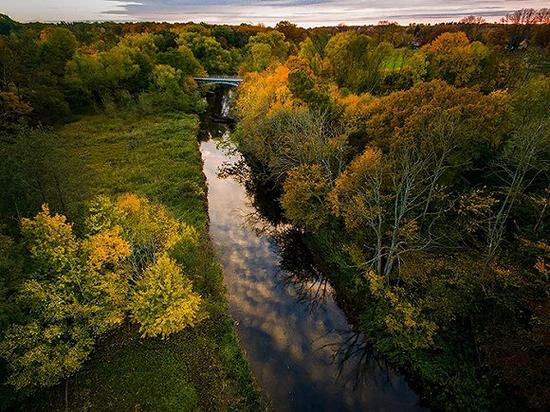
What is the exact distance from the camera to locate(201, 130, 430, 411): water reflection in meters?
23.2

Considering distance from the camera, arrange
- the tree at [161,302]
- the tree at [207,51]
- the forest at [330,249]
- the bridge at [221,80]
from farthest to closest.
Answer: the tree at [207,51], the bridge at [221,80], the tree at [161,302], the forest at [330,249]

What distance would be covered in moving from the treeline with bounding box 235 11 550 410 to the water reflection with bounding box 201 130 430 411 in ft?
5.79

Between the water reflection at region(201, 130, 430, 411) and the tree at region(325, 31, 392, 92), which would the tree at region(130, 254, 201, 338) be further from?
the tree at region(325, 31, 392, 92)

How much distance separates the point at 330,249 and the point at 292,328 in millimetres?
8539

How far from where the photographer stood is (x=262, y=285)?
32.1m

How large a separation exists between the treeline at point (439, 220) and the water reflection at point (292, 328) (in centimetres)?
177

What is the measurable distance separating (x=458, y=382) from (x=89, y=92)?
74.6 metres

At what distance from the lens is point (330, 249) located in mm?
33562

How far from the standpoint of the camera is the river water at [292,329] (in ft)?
76.1

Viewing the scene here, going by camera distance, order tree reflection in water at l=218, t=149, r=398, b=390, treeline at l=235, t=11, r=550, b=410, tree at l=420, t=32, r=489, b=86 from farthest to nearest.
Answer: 1. tree at l=420, t=32, r=489, b=86
2. tree reflection in water at l=218, t=149, r=398, b=390
3. treeline at l=235, t=11, r=550, b=410

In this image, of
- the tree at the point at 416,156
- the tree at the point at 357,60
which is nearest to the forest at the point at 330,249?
the tree at the point at 416,156

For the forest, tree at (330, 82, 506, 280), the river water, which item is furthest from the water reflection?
tree at (330, 82, 506, 280)

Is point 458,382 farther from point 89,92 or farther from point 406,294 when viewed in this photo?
point 89,92

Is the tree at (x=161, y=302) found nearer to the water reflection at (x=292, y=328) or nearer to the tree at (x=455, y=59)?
the water reflection at (x=292, y=328)
